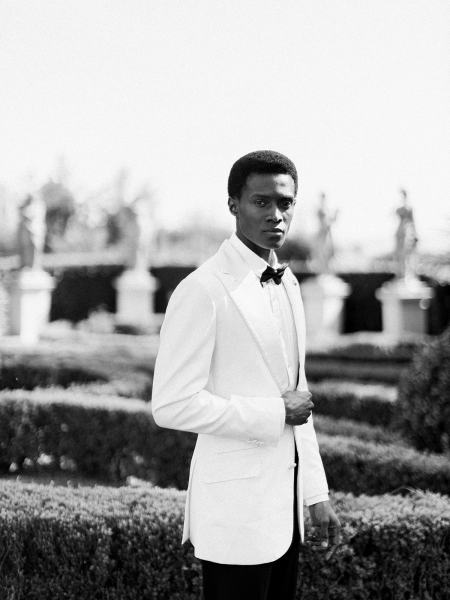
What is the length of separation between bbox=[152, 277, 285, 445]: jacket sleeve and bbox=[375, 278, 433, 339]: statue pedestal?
16302 millimetres

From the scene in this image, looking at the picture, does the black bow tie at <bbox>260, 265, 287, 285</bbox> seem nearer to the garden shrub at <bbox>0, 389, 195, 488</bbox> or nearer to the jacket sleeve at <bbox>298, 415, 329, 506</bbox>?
the jacket sleeve at <bbox>298, 415, 329, 506</bbox>

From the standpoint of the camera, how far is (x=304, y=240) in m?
40.3

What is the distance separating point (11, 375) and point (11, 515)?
19.9 ft

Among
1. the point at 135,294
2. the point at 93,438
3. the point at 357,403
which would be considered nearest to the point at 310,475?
the point at 93,438

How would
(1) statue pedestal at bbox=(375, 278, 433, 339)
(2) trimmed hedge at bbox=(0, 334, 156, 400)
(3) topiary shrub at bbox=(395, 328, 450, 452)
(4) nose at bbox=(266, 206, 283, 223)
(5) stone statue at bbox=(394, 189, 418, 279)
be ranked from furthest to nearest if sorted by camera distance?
(1) statue pedestal at bbox=(375, 278, 433, 339) → (5) stone statue at bbox=(394, 189, 418, 279) → (2) trimmed hedge at bbox=(0, 334, 156, 400) → (3) topiary shrub at bbox=(395, 328, 450, 452) → (4) nose at bbox=(266, 206, 283, 223)

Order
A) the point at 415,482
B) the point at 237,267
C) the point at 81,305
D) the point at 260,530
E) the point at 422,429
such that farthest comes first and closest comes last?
the point at 81,305, the point at 422,429, the point at 415,482, the point at 237,267, the point at 260,530

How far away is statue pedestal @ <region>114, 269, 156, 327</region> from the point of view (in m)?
20.2

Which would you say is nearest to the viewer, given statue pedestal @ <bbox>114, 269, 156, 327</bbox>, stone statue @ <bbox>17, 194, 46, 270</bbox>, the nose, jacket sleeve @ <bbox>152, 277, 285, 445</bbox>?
jacket sleeve @ <bbox>152, 277, 285, 445</bbox>

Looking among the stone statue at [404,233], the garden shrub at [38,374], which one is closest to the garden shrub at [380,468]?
the garden shrub at [38,374]

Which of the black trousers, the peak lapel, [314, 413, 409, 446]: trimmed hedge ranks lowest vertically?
[314, 413, 409, 446]: trimmed hedge

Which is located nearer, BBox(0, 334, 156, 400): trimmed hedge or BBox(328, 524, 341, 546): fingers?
BBox(328, 524, 341, 546): fingers

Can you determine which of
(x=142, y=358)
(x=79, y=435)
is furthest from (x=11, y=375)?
(x=79, y=435)

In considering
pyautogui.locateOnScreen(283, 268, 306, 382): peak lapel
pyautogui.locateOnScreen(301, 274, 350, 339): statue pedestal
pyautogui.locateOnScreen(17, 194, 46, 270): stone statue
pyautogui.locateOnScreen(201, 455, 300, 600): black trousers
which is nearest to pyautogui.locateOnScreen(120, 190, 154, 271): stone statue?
pyautogui.locateOnScreen(17, 194, 46, 270): stone statue

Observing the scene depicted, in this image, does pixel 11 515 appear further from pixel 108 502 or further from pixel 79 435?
pixel 79 435
